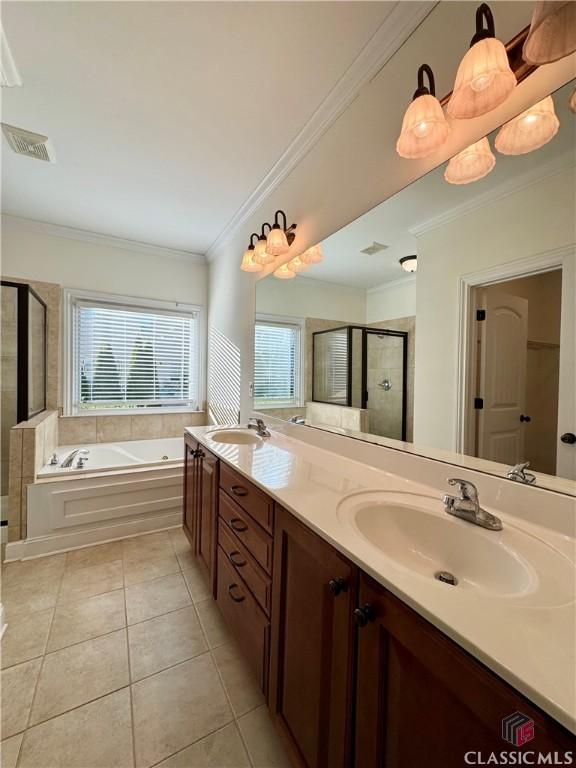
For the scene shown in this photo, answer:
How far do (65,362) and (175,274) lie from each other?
142 cm

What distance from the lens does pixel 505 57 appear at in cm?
87

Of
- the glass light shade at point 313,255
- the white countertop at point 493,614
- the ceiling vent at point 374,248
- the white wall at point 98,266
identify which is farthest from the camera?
the white wall at point 98,266

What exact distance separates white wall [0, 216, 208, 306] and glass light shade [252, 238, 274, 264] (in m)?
1.66

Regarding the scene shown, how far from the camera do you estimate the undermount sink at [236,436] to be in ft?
6.88

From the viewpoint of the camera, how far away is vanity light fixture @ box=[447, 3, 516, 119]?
2.86 ft

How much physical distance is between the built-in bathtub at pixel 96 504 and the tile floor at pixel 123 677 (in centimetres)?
24

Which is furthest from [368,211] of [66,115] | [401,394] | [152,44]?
[66,115]

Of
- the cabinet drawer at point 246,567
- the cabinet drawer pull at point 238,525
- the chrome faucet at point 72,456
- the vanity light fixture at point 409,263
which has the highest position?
the vanity light fixture at point 409,263

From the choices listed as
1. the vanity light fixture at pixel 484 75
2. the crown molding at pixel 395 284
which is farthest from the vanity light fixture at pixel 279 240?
the vanity light fixture at pixel 484 75

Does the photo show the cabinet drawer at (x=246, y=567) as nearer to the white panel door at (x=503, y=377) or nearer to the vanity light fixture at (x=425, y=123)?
the white panel door at (x=503, y=377)

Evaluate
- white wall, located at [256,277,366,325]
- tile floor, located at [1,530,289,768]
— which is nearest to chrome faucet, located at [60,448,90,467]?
tile floor, located at [1,530,289,768]

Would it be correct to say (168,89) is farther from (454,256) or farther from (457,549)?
(457,549)

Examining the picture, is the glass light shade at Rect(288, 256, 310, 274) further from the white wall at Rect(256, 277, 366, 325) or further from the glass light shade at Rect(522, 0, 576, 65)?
the glass light shade at Rect(522, 0, 576, 65)

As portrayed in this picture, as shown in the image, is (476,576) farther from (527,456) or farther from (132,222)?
(132,222)
